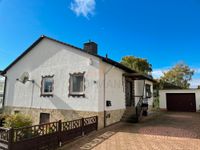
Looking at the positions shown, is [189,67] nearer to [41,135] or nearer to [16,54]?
[16,54]

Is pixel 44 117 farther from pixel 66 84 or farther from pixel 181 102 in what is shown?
pixel 181 102

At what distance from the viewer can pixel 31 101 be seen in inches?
456

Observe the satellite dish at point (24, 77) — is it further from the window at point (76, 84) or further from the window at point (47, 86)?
the window at point (76, 84)

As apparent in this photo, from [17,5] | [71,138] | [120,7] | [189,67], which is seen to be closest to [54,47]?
[17,5]

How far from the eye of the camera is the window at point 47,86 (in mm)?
10836

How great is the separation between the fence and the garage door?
54.5ft

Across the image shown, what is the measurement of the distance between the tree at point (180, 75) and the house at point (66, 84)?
79.1 feet

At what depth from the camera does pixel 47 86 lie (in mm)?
11117

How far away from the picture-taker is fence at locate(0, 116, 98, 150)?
4.91 meters

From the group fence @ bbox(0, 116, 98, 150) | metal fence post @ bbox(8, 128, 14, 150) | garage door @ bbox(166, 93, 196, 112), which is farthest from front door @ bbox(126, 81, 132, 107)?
garage door @ bbox(166, 93, 196, 112)

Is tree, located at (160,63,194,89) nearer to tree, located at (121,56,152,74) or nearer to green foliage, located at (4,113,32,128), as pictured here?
tree, located at (121,56,152,74)

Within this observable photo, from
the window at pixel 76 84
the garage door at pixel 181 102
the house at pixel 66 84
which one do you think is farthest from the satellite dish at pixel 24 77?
the garage door at pixel 181 102

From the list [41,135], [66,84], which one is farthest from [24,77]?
[41,135]

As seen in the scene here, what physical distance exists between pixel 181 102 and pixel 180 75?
16488 millimetres
